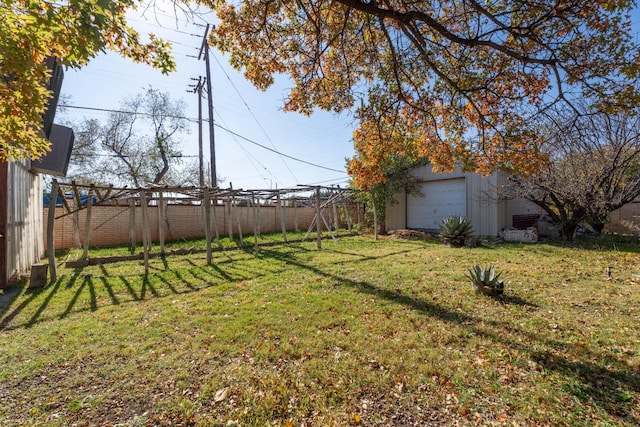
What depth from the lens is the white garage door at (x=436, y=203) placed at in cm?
1288

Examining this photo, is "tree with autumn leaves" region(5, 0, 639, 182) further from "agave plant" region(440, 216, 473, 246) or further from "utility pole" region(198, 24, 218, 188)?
"utility pole" region(198, 24, 218, 188)

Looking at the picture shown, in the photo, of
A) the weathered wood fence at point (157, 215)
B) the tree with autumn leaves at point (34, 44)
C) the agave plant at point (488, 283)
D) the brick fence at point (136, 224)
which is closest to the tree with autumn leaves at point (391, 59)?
the tree with autumn leaves at point (34, 44)

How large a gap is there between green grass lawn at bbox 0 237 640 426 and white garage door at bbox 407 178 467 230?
714cm

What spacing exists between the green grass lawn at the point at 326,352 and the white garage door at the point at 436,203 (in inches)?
281

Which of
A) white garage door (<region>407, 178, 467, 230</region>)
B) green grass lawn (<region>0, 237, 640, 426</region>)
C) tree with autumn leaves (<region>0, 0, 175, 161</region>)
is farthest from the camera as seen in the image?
white garage door (<region>407, 178, 467, 230</region>)

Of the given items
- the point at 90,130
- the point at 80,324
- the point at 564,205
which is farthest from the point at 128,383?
the point at 90,130

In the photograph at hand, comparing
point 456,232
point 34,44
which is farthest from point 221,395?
point 456,232

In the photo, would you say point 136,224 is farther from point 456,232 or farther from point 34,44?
point 456,232

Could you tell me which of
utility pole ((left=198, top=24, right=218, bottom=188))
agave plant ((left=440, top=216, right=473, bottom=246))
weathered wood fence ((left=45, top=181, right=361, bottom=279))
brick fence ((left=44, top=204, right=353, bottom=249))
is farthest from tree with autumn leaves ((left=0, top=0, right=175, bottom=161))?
utility pole ((left=198, top=24, right=218, bottom=188))

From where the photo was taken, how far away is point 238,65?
5.11 m

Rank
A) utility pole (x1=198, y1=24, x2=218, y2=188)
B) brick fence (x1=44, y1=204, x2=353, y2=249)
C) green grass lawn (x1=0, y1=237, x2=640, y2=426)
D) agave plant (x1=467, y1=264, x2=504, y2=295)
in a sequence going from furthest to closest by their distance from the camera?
utility pole (x1=198, y1=24, x2=218, y2=188) < brick fence (x1=44, y1=204, x2=353, y2=249) < agave plant (x1=467, y1=264, x2=504, y2=295) < green grass lawn (x1=0, y1=237, x2=640, y2=426)

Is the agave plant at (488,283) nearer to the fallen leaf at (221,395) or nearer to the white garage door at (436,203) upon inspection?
the fallen leaf at (221,395)

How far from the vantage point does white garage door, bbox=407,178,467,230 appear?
507 inches

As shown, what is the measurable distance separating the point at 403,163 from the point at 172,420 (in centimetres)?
1334
